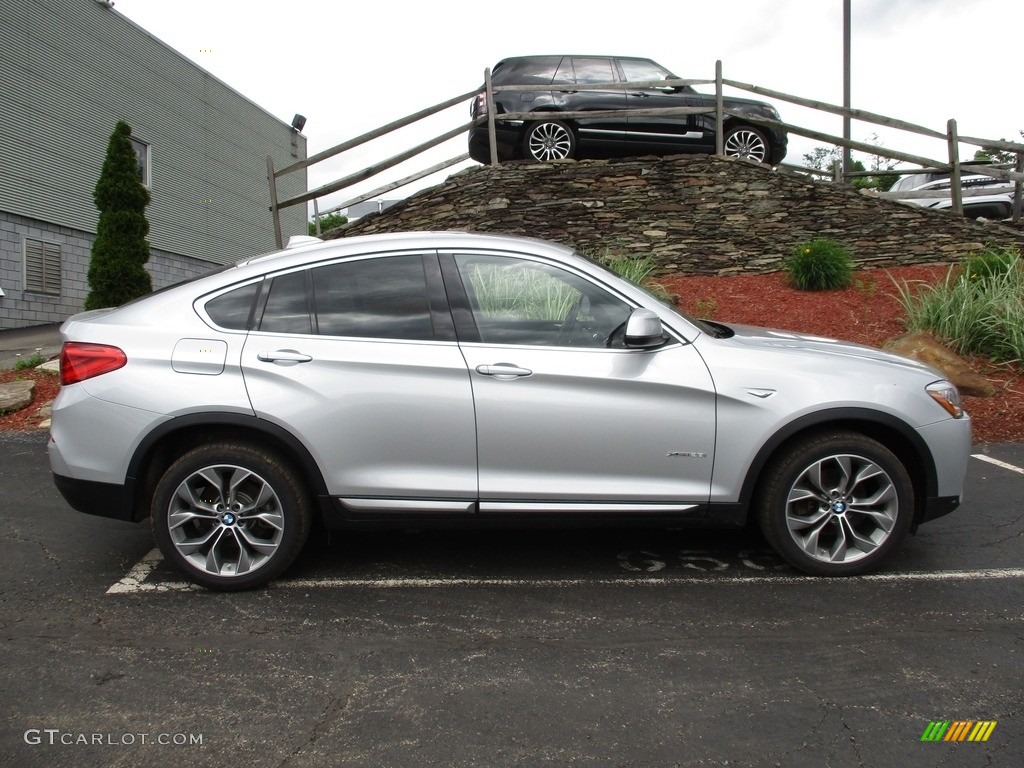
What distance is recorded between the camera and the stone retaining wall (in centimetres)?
1230

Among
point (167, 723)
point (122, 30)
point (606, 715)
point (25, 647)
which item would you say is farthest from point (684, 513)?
point (122, 30)

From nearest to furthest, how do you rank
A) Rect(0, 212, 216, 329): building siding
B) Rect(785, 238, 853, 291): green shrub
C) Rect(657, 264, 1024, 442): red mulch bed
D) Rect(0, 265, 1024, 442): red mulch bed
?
Rect(0, 265, 1024, 442): red mulch bed, Rect(657, 264, 1024, 442): red mulch bed, Rect(785, 238, 853, 291): green shrub, Rect(0, 212, 216, 329): building siding

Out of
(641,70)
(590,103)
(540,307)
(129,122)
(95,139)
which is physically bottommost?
(540,307)

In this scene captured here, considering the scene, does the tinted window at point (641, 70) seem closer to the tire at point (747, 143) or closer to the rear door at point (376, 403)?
the tire at point (747, 143)

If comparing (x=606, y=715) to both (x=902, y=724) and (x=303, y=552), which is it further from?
(x=303, y=552)

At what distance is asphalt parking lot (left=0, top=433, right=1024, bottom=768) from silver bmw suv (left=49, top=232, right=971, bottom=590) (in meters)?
0.35

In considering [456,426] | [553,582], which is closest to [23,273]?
[456,426]

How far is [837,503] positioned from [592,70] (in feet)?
34.0

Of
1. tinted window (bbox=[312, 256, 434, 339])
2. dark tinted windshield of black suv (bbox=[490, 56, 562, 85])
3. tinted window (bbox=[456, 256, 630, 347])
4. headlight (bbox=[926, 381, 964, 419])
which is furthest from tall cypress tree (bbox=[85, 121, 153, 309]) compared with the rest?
headlight (bbox=[926, 381, 964, 419])

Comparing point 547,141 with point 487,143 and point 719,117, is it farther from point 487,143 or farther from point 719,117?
point 719,117

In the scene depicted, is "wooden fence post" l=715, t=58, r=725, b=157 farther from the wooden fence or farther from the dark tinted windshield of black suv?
the dark tinted windshield of black suv

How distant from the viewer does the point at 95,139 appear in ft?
60.1

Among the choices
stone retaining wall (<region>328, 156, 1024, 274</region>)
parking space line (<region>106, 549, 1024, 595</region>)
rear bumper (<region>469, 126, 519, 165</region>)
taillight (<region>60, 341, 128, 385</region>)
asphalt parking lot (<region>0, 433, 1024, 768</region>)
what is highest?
rear bumper (<region>469, 126, 519, 165</region>)

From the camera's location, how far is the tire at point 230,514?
404cm
